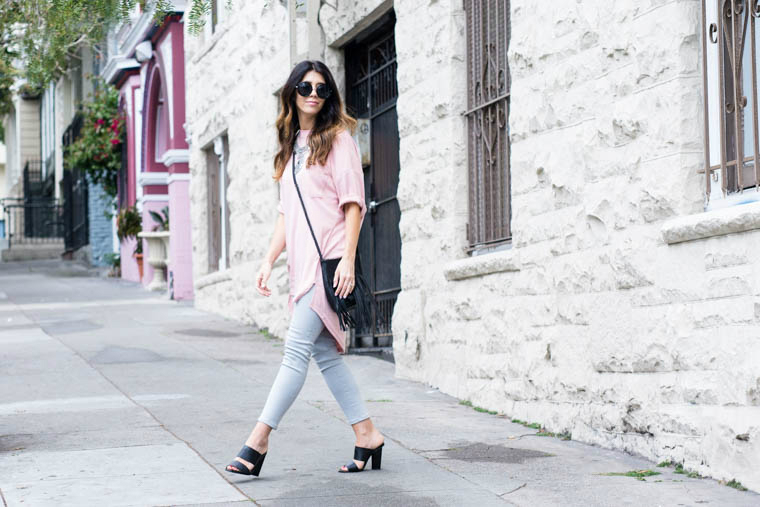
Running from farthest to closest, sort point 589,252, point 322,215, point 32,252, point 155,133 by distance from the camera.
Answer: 1. point 32,252
2. point 155,133
3. point 589,252
4. point 322,215

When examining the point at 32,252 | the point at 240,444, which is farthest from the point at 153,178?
the point at 240,444

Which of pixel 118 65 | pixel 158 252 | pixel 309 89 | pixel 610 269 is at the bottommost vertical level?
pixel 610 269

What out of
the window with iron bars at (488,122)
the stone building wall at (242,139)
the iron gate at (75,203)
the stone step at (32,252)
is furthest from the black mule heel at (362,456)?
the stone step at (32,252)

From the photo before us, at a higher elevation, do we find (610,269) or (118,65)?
(118,65)

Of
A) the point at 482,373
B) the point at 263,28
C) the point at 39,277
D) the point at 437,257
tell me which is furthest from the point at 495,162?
the point at 39,277

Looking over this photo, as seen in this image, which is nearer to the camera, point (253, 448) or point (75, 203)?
point (253, 448)

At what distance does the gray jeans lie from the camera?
16.1ft

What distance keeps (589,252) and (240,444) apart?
2.10 m

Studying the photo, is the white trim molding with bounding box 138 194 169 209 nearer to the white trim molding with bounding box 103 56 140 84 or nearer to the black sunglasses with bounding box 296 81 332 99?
the white trim molding with bounding box 103 56 140 84

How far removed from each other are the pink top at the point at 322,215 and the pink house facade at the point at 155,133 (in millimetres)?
11758

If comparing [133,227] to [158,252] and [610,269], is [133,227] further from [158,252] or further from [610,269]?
[610,269]

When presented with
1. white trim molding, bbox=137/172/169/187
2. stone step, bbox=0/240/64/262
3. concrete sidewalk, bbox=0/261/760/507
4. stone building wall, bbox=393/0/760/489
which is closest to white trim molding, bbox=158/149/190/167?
white trim molding, bbox=137/172/169/187

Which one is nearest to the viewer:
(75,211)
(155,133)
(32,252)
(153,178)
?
(153,178)

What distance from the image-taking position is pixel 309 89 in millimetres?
5129
